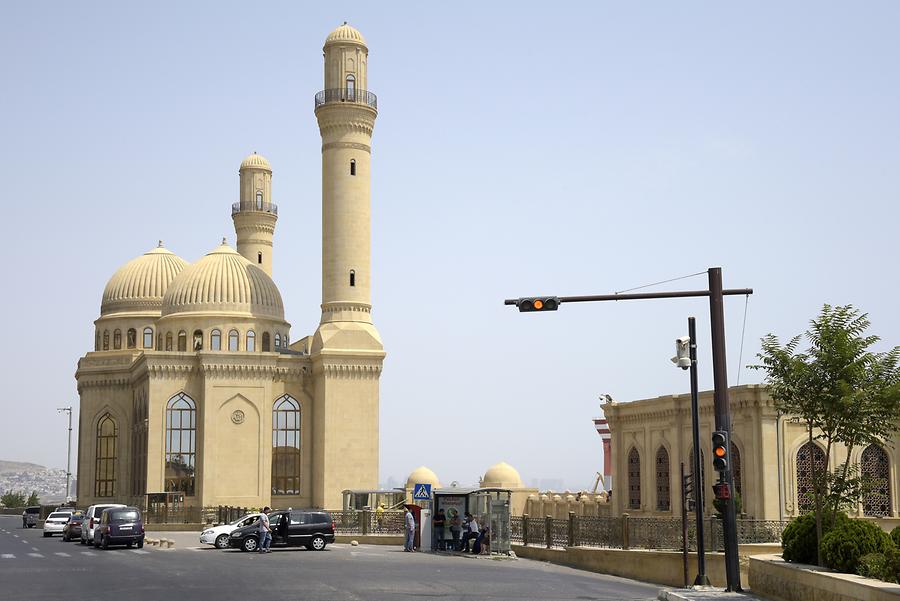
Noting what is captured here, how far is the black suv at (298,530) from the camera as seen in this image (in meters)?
36.6

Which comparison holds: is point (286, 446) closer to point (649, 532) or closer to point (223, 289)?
point (223, 289)

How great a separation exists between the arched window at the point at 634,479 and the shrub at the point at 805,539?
69.5 ft

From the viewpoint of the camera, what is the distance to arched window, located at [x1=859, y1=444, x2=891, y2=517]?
116 ft

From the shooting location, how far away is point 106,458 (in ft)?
233

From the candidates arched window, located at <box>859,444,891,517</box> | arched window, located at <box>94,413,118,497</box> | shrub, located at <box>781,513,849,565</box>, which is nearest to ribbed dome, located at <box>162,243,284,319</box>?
arched window, located at <box>94,413,118,497</box>

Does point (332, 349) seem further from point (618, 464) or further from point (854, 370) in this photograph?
point (854, 370)

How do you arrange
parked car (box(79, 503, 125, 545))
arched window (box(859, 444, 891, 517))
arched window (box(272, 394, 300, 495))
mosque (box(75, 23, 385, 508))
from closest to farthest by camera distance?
arched window (box(859, 444, 891, 517)), parked car (box(79, 503, 125, 545)), mosque (box(75, 23, 385, 508)), arched window (box(272, 394, 300, 495))

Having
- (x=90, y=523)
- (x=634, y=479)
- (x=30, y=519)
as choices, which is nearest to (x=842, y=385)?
(x=634, y=479)

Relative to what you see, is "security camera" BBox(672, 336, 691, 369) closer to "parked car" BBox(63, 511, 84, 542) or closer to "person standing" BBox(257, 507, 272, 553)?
"person standing" BBox(257, 507, 272, 553)

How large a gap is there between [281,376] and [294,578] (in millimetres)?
38970

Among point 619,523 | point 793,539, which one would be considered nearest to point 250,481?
point 619,523

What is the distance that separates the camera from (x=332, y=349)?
60.7 meters

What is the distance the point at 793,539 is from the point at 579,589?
4527mm

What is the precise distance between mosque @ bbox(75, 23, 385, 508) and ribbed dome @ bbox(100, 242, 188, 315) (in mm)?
8994
